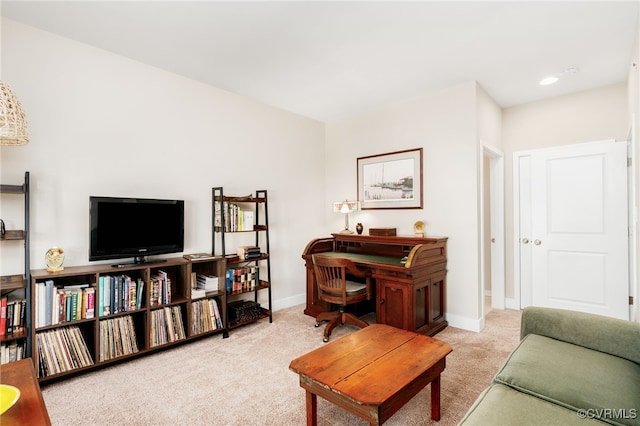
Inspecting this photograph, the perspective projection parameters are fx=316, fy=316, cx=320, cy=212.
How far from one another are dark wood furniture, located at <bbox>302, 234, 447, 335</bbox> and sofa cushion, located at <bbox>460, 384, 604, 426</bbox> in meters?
1.61

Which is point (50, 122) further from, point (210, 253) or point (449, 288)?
point (449, 288)

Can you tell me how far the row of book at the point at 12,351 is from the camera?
6.82ft

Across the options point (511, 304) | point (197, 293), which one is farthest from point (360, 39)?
point (511, 304)

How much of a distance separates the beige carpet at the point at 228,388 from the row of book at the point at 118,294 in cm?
45

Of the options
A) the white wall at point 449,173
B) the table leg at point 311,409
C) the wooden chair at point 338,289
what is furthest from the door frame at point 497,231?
the table leg at point 311,409

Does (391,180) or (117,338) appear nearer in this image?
(117,338)

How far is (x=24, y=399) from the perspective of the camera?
1193 millimetres

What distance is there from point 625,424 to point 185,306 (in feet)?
9.77

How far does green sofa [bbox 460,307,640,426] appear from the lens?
3.96 ft

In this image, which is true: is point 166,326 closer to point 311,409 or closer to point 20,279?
point 20,279

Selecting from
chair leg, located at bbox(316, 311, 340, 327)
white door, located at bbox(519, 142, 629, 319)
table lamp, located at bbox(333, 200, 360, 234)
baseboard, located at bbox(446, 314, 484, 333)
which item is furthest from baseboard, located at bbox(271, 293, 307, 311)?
Result: white door, located at bbox(519, 142, 629, 319)

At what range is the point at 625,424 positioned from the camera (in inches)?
46.2

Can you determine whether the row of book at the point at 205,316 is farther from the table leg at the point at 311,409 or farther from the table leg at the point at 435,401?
the table leg at the point at 435,401

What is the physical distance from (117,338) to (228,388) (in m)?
1.02
